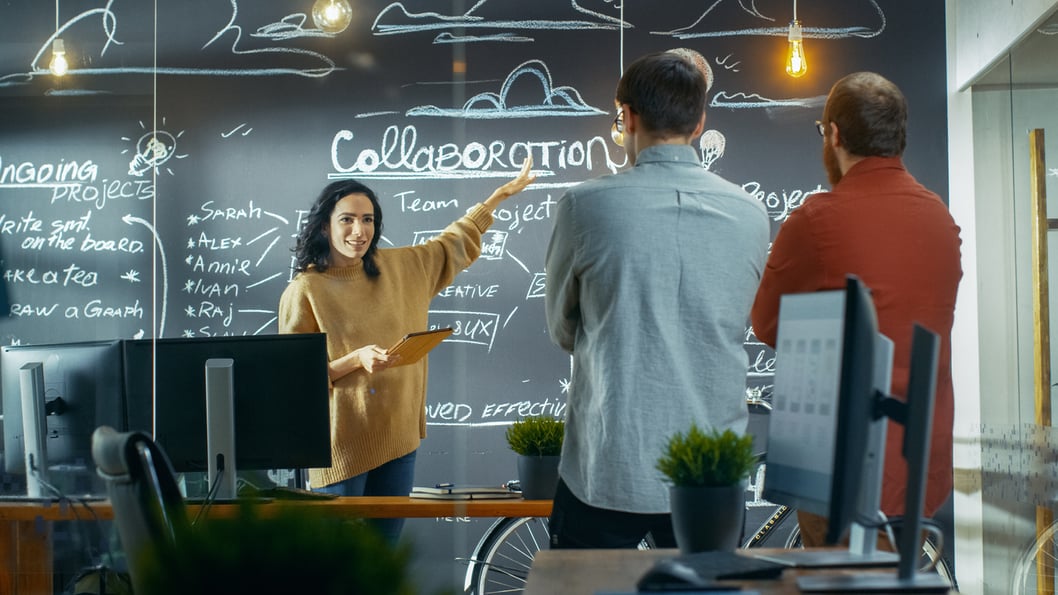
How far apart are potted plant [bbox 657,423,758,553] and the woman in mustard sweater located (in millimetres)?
1923

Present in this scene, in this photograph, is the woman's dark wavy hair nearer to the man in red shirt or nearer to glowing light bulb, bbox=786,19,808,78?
glowing light bulb, bbox=786,19,808,78

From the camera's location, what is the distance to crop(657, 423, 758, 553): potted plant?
1.41m

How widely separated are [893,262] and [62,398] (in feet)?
6.49

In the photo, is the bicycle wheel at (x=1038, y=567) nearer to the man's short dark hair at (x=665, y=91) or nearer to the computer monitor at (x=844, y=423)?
the man's short dark hair at (x=665, y=91)

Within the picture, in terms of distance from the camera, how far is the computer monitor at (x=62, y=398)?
2738mm

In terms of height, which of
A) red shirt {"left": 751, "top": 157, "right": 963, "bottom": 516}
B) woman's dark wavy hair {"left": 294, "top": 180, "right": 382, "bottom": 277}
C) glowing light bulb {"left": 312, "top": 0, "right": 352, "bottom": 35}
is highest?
glowing light bulb {"left": 312, "top": 0, "right": 352, "bottom": 35}

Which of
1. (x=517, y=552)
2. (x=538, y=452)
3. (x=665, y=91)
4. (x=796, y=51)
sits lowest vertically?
(x=517, y=552)

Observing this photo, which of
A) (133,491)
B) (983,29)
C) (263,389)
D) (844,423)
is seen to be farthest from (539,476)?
(983,29)

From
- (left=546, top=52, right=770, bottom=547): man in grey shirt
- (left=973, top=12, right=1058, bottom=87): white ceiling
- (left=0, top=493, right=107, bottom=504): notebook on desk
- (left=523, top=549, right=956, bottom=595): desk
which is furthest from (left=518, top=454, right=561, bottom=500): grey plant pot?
(left=973, top=12, right=1058, bottom=87): white ceiling

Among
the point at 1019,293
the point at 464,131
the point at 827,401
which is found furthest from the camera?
the point at 464,131

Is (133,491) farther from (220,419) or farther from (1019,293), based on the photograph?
(1019,293)

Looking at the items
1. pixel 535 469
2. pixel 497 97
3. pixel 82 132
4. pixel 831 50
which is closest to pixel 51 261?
pixel 82 132

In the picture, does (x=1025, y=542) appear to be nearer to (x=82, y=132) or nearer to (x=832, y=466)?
(x=832, y=466)

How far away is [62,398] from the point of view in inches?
109
